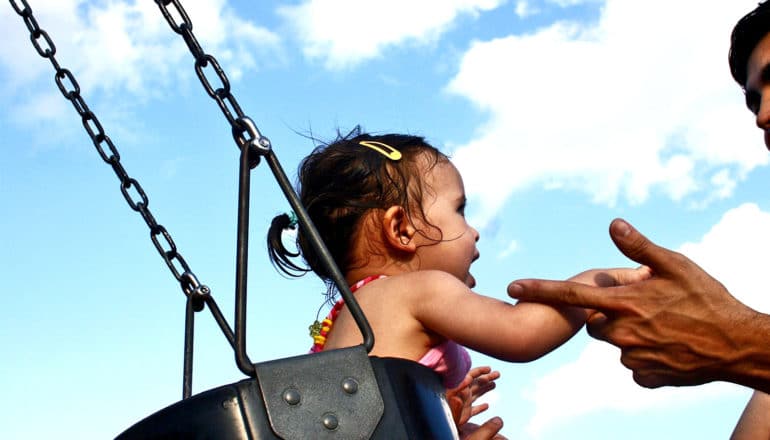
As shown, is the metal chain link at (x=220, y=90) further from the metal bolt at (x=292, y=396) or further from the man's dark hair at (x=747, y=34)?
the man's dark hair at (x=747, y=34)

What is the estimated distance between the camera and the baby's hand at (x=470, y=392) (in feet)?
7.73

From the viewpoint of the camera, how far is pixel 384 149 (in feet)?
8.63

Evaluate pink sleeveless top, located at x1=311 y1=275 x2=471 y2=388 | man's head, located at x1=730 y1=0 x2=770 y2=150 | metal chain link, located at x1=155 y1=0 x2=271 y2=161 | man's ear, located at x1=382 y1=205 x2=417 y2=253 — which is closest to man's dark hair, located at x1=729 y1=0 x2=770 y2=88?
man's head, located at x1=730 y1=0 x2=770 y2=150

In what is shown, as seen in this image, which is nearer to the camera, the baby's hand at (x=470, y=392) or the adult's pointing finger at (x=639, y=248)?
the adult's pointing finger at (x=639, y=248)

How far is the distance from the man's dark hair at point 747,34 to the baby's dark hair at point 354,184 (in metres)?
1.62

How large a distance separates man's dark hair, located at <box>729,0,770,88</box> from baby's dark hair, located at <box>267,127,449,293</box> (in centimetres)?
162

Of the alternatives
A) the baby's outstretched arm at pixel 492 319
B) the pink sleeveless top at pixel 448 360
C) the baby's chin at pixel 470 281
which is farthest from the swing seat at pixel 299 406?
the baby's chin at pixel 470 281

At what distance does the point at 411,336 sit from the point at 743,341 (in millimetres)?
804

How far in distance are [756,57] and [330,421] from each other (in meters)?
2.81

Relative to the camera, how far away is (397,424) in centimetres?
139

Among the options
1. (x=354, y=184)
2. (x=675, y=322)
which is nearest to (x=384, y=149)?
(x=354, y=184)

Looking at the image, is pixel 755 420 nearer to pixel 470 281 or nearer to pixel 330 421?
pixel 470 281

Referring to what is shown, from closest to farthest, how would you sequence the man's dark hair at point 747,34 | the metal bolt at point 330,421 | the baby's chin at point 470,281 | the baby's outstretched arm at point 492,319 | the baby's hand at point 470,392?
the metal bolt at point 330,421 < the baby's outstretched arm at point 492,319 < the baby's hand at point 470,392 < the baby's chin at point 470,281 < the man's dark hair at point 747,34

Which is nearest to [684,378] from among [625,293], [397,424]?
[625,293]
